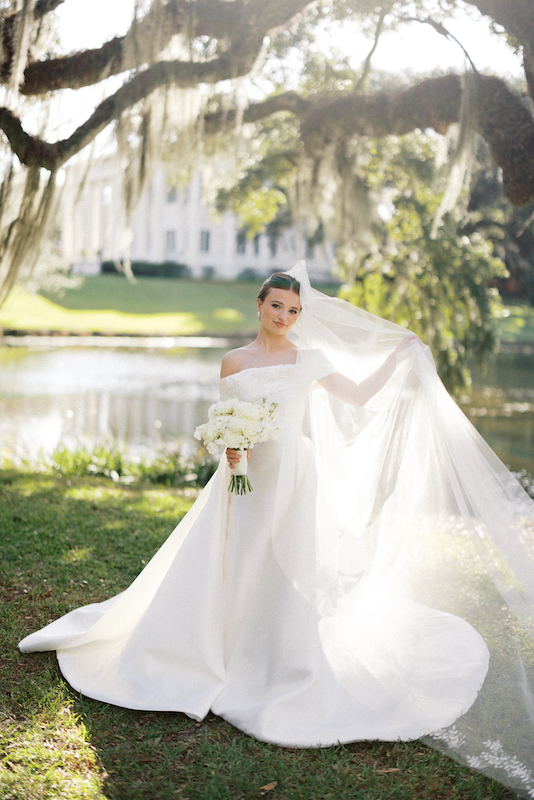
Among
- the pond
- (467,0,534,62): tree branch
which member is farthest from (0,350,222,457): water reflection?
(467,0,534,62): tree branch

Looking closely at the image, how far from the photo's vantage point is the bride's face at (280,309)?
3.65 metres

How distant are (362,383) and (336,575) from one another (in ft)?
3.13

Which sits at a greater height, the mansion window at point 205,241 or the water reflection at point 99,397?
the mansion window at point 205,241

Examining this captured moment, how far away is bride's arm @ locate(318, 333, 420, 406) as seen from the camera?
11.6 ft

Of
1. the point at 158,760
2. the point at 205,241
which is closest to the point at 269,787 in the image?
the point at 158,760

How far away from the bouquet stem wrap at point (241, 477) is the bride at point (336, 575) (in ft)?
0.18

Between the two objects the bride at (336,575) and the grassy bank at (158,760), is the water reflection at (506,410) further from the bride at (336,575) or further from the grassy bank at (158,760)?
the grassy bank at (158,760)

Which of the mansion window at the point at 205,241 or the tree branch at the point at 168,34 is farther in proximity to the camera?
the mansion window at the point at 205,241

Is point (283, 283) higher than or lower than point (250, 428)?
higher

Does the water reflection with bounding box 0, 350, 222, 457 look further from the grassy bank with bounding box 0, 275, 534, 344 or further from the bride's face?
the grassy bank with bounding box 0, 275, 534, 344

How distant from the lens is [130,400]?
1512cm

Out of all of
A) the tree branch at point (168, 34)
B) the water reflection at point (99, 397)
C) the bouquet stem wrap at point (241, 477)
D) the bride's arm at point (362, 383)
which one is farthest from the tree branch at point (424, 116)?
the water reflection at point (99, 397)

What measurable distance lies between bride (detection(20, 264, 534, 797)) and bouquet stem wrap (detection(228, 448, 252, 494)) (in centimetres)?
5

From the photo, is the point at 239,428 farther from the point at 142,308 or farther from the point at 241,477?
the point at 142,308
